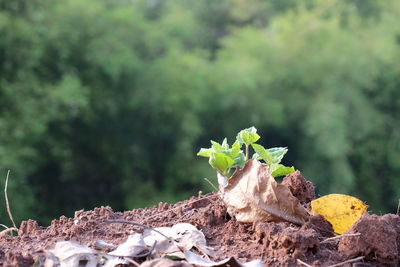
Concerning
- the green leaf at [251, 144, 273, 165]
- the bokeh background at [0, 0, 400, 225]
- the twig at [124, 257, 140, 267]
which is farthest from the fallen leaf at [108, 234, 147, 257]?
the bokeh background at [0, 0, 400, 225]

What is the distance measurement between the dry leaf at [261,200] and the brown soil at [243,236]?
24 mm

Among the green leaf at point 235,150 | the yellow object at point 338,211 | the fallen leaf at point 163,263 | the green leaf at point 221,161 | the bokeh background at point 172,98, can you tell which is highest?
the bokeh background at point 172,98

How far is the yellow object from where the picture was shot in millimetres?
1250

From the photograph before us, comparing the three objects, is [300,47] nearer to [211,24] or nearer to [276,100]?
[276,100]

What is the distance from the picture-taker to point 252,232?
1209 mm

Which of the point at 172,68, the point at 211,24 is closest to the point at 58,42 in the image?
the point at 172,68

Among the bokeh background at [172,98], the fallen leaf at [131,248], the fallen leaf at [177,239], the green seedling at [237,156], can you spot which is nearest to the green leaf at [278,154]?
the green seedling at [237,156]

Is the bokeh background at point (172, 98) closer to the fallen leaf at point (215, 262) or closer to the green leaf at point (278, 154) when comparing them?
the green leaf at point (278, 154)

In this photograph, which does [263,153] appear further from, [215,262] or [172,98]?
[172,98]

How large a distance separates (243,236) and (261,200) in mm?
82

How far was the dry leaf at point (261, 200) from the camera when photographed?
1.22 meters

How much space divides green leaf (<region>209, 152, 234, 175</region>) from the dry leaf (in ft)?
0.22

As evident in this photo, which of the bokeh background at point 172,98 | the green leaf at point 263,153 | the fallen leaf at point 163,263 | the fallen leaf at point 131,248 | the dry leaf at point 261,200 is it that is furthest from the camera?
the bokeh background at point 172,98

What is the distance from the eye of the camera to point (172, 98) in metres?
10.1
